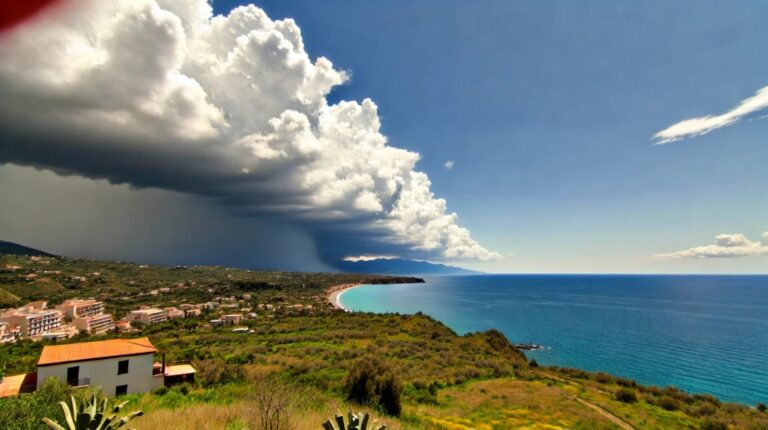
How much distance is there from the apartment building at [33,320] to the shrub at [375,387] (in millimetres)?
70141

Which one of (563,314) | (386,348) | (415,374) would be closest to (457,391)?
(415,374)

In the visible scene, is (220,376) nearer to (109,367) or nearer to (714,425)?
(109,367)

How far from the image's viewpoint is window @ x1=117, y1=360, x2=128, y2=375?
2137 centimetres

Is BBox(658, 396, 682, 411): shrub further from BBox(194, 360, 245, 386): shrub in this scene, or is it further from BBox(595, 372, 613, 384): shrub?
BBox(194, 360, 245, 386): shrub

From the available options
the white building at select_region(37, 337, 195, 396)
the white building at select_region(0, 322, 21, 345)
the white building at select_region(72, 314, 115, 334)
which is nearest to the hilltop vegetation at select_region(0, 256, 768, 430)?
the white building at select_region(37, 337, 195, 396)

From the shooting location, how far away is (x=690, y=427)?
20.0 meters

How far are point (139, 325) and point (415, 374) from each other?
58.5 metres

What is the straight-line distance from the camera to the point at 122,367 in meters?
21.5

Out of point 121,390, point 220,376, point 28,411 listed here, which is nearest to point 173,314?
point 121,390

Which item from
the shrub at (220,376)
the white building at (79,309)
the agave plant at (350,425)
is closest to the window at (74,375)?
the shrub at (220,376)

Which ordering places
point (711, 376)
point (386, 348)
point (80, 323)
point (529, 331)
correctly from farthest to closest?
point (529, 331) < point (80, 323) < point (711, 376) < point (386, 348)

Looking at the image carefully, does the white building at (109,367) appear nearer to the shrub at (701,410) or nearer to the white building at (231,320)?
the shrub at (701,410)

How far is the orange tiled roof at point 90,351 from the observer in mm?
19984

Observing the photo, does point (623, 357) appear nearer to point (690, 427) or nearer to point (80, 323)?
point (690, 427)
